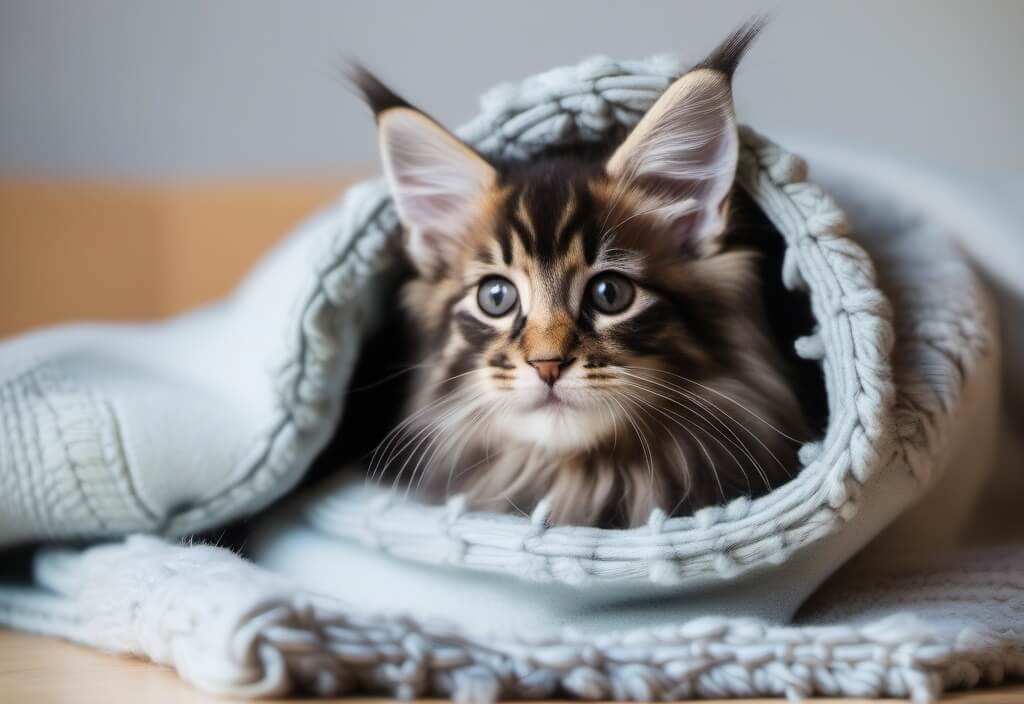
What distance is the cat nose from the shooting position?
106cm

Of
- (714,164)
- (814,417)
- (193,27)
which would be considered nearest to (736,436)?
(814,417)

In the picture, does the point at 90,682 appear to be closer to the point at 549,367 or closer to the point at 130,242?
the point at 549,367

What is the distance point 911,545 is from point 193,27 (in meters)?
1.93

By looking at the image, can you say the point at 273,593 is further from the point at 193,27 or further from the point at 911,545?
the point at 193,27

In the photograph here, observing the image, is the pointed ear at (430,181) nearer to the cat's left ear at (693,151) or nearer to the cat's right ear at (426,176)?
the cat's right ear at (426,176)

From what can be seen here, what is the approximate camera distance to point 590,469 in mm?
1180

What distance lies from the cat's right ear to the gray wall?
0.89 meters

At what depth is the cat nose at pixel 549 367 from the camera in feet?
3.47

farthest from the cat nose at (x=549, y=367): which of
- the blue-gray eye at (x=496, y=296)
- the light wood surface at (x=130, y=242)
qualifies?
the light wood surface at (x=130, y=242)

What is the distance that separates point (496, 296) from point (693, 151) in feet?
0.90

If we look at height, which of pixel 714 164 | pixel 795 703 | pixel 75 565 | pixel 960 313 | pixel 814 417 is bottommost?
pixel 75 565

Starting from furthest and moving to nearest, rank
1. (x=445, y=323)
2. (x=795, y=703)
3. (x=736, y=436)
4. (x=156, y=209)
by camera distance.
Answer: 1. (x=156, y=209)
2. (x=445, y=323)
3. (x=736, y=436)
4. (x=795, y=703)

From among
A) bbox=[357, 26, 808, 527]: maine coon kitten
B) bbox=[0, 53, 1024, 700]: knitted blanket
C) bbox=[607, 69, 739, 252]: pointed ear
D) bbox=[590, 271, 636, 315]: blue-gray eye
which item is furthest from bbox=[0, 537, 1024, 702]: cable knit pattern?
bbox=[607, 69, 739, 252]: pointed ear

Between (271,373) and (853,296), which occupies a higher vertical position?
(853,296)
